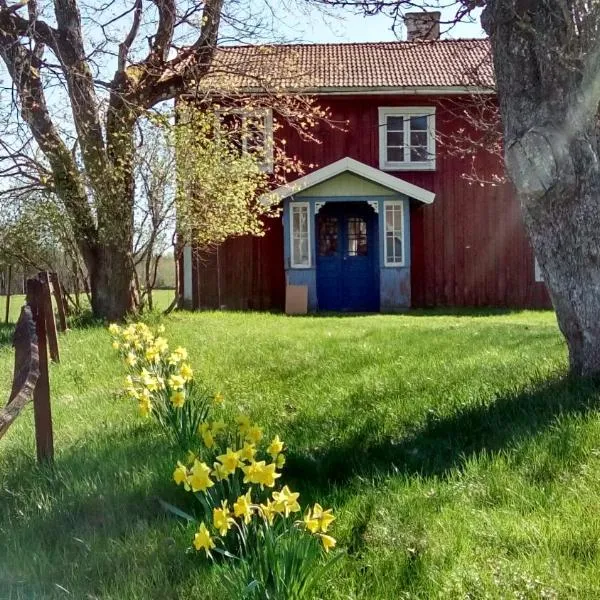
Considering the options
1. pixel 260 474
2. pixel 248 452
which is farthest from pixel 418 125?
pixel 260 474

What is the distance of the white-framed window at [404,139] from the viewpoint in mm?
17797

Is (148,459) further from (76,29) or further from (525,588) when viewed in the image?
(76,29)

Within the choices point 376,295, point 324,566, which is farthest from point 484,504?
point 376,295

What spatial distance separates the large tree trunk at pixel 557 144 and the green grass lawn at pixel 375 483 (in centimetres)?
71

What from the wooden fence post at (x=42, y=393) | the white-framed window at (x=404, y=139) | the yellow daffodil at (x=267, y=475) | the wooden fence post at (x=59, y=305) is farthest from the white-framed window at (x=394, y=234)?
the yellow daffodil at (x=267, y=475)

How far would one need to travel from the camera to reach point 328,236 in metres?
18.0

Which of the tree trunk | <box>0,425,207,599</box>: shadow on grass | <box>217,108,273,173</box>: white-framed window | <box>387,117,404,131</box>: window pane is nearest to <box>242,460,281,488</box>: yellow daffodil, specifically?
<box>0,425,207,599</box>: shadow on grass

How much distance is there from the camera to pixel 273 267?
17594mm

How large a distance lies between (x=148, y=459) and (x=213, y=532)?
1322 mm

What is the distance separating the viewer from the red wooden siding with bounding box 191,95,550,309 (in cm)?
1759

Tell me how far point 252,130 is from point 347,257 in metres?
4.43

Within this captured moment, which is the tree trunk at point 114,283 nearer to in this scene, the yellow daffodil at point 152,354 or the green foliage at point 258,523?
the yellow daffodil at point 152,354

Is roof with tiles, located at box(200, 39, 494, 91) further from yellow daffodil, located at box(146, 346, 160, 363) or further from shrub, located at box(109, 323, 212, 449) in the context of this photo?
shrub, located at box(109, 323, 212, 449)

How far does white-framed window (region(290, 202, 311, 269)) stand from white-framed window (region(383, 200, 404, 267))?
1935 millimetres
